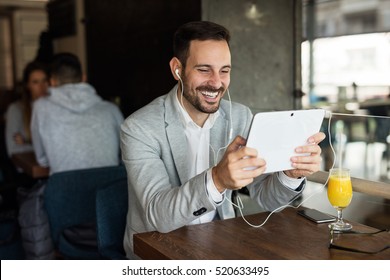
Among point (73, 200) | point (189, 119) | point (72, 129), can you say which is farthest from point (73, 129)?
point (189, 119)

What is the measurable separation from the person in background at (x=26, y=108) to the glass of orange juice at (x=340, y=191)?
2479 millimetres

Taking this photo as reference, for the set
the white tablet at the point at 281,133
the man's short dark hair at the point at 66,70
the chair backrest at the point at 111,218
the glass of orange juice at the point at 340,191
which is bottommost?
the chair backrest at the point at 111,218

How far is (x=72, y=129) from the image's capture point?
275 cm

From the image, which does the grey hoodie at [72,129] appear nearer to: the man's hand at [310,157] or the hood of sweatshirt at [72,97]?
the hood of sweatshirt at [72,97]

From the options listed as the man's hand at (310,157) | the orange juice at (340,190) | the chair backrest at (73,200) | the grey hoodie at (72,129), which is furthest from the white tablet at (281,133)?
the grey hoodie at (72,129)

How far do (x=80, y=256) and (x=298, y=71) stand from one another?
1.51 meters

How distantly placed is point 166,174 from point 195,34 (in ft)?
1.51

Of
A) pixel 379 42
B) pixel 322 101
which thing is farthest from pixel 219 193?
pixel 322 101

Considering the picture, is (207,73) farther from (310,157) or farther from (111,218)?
(111,218)

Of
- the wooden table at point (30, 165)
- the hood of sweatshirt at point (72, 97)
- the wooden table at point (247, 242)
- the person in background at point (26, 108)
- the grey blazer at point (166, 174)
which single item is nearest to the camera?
the wooden table at point (247, 242)

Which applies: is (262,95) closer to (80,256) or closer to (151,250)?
(80,256)

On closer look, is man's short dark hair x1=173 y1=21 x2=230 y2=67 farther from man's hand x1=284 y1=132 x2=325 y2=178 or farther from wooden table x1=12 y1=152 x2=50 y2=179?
wooden table x1=12 y1=152 x2=50 y2=179

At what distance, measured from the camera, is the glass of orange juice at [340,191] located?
149 cm
